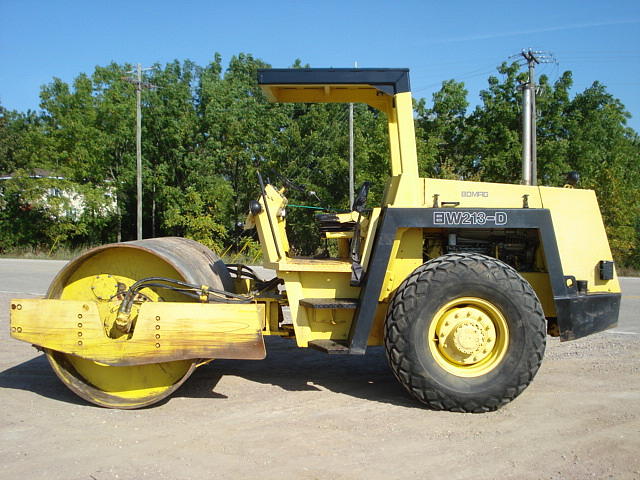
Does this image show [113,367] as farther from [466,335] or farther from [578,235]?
[578,235]

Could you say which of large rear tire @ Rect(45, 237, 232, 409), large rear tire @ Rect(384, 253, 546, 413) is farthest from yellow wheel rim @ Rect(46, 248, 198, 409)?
large rear tire @ Rect(384, 253, 546, 413)

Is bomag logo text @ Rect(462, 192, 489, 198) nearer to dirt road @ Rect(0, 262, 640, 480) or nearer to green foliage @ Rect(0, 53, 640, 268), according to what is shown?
dirt road @ Rect(0, 262, 640, 480)

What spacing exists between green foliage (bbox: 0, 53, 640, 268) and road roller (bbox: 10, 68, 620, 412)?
76.2 feet

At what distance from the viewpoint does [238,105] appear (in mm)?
35000

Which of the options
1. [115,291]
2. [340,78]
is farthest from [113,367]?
[340,78]

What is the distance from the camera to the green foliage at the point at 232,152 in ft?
105

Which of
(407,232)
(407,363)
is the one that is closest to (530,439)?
(407,363)

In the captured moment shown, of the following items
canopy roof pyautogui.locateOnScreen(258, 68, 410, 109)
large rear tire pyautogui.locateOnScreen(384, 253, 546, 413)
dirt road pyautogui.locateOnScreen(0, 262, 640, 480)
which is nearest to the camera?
dirt road pyautogui.locateOnScreen(0, 262, 640, 480)

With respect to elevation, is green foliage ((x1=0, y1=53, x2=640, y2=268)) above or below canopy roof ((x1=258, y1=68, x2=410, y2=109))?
above

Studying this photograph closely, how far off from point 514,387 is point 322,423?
4.90 ft

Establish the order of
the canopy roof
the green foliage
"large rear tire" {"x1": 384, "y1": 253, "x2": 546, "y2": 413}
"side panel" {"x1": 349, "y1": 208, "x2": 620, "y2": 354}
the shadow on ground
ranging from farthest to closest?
the green foliage < the shadow on ground < the canopy roof < "side panel" {"x1": 349, "y1": 208, "x2": 620, "y2": 354} < "large rear tire" {"x1": 384, "y1": 253, "x2": 546, "y2": 413}

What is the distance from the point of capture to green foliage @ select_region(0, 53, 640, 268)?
32062mm

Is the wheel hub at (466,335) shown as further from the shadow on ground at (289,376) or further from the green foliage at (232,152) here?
the green foliage at (232,152)

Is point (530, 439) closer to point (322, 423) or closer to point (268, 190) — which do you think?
point (322, 423)
